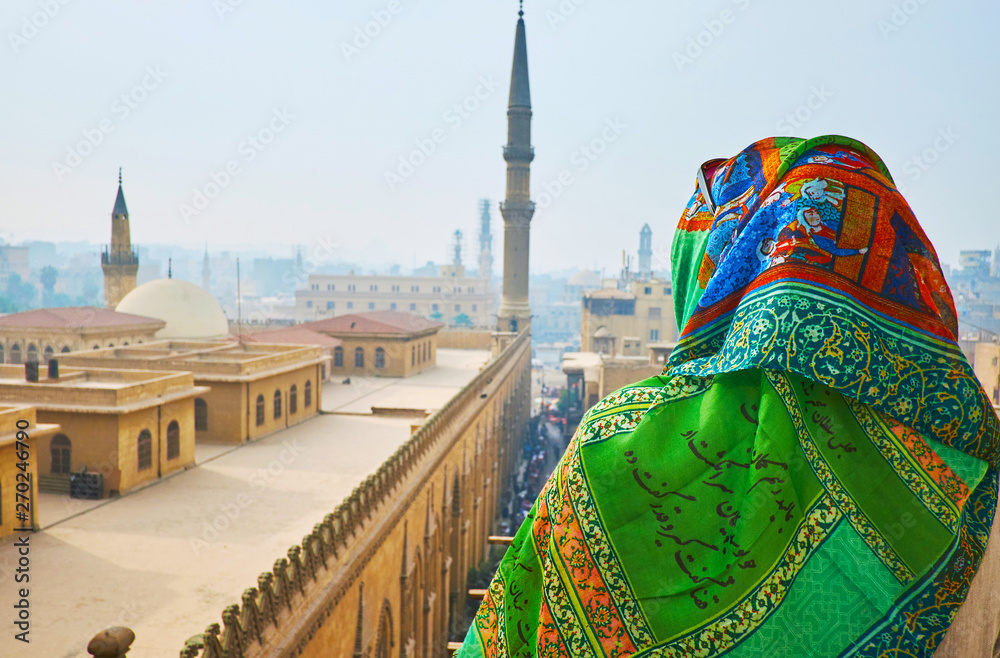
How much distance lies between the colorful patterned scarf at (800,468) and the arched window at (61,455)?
41.9 ft

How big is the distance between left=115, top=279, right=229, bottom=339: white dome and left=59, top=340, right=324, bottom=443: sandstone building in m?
10.2

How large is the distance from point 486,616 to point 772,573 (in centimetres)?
62

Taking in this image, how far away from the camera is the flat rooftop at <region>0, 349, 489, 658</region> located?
23.3ft

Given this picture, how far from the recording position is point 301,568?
694 centimetres

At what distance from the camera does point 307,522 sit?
10.3m

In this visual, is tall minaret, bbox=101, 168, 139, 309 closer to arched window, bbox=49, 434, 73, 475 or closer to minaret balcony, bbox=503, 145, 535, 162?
minaret balcony, bbox=503, 145, 535, 162

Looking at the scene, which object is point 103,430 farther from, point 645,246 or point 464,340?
point 645,246

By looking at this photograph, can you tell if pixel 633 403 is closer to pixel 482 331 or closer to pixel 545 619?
pixel 545 619

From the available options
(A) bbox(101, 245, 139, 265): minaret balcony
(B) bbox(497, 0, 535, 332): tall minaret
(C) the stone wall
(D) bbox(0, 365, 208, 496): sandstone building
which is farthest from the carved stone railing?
(A) bbox(101, 245, 139, 265): minaret balcony

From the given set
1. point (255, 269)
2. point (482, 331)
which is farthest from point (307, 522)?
point (255, 269)

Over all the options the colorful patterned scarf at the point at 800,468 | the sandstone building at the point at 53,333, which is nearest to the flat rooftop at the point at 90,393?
the sandstone building at the point at 53,333

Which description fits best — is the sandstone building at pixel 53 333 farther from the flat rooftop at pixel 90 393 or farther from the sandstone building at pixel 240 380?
the flat rooftop at pixel 90 393

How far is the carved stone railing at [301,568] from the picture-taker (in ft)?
17.9

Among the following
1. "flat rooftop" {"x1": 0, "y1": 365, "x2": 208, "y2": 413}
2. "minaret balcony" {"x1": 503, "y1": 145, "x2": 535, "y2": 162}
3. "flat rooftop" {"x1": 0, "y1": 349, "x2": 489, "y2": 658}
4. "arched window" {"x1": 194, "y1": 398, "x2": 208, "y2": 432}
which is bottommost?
"flat rooftop" {"x1": 0, "y1": 349, "x2": 489, "y2": 658}
